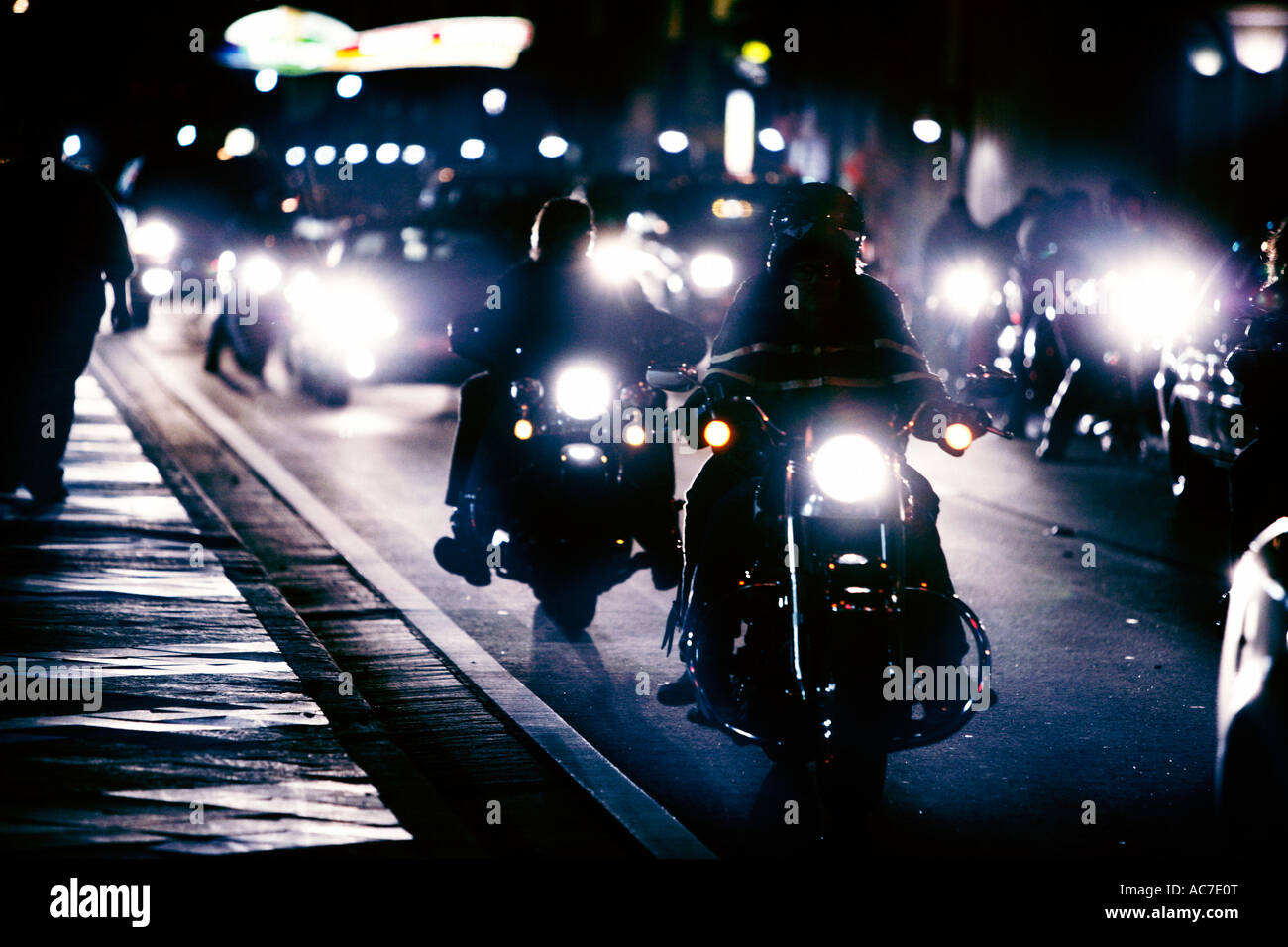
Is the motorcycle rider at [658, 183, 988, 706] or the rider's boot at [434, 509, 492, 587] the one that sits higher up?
the motorcycle rider at [658, 183, 988, 706]

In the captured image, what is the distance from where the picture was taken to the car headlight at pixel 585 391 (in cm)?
781

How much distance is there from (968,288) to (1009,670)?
11.2m

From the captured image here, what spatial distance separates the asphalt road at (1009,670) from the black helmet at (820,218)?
168 centimetres

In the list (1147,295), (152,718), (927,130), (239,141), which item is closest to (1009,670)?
(152,718)

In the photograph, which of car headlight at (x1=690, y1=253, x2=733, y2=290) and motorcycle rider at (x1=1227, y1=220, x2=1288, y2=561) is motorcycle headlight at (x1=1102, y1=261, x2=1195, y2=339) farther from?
car headlight at (x1=690, y1=253, x2=733, y2=290)

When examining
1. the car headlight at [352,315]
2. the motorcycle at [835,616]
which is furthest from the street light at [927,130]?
the motorcycle at [835,616]

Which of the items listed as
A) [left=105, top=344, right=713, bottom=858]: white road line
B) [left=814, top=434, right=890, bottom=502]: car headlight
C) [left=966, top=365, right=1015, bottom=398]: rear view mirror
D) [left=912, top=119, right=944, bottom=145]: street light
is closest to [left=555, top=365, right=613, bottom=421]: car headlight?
[left=105, top=344, right=713, bottom=858]: white road line

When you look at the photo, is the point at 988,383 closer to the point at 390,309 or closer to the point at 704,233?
the point at 390,309

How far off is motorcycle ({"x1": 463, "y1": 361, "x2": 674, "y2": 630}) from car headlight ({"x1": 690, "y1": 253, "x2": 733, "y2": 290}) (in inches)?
664

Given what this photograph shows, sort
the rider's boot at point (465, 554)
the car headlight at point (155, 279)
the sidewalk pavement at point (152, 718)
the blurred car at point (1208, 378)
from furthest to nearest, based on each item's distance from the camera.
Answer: the car headlight at point (155, 279), the blurred car at point (1208, 378), the rider's boot at point (465, 554), the sidewalk pavement at point (152, 718)

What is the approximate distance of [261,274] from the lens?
20.0 meters

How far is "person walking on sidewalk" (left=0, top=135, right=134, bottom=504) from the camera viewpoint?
33.1ft

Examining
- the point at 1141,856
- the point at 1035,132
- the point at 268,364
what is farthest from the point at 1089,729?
the point at 1035,132

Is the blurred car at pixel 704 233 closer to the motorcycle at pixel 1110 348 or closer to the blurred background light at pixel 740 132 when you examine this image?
the motorcycle at pixel 1110 348
